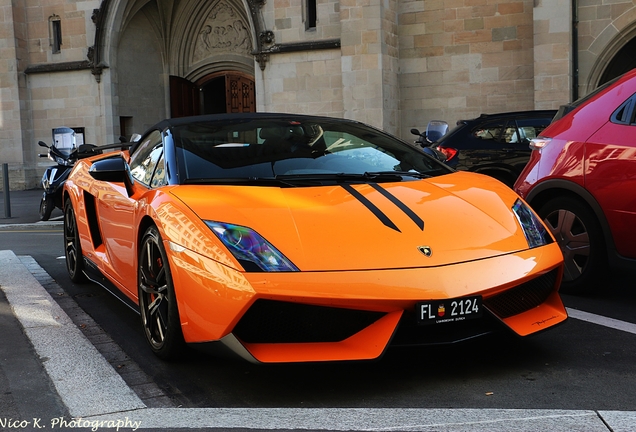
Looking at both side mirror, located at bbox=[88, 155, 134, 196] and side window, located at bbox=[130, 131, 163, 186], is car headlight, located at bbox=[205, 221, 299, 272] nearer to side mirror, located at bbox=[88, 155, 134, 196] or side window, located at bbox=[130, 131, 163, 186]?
side window, located at bbox=[130, 131, 163, 186]

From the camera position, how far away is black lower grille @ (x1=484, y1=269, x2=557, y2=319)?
3.66 metres

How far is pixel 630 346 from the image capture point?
14.0ft

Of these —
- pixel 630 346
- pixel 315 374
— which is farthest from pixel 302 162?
pixel 630 346

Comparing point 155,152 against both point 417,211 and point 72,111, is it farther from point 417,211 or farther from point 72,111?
point 72,111

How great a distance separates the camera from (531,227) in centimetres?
410

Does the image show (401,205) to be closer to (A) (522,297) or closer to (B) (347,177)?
(B) (347,177)

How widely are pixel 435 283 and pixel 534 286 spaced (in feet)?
2.15

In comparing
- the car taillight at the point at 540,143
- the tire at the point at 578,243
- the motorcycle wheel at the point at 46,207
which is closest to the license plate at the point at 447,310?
the tire at the point at 578,243

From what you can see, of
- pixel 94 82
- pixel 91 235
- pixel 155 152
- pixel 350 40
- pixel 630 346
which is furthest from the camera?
pixel 94 82

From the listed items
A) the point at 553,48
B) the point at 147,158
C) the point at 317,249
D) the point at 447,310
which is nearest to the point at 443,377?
the point at 447,310

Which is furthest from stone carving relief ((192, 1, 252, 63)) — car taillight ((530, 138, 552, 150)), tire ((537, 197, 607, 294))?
tire ((537, 197, 607, 294))

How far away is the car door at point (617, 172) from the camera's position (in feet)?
17.1

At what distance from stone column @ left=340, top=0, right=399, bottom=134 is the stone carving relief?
6132 millimetres

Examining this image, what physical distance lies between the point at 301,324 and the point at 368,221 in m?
0.60
